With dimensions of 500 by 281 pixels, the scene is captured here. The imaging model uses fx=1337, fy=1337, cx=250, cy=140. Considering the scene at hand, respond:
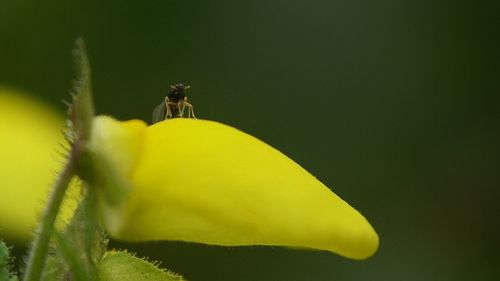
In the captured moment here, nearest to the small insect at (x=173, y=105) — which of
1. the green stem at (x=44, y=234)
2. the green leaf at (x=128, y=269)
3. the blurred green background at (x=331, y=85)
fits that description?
the green leaf at (x=128, y=269)

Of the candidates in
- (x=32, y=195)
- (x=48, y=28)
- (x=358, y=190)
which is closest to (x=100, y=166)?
(x=32, y=195)

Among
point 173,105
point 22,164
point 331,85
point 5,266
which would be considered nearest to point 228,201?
point 5,266

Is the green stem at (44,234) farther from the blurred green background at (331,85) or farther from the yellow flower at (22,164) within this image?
the blurred green background at (331,85)

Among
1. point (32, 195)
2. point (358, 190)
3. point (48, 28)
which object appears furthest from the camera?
point (48, 28)

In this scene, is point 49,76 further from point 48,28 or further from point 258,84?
point 258,84

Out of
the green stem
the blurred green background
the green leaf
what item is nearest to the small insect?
the green leaf

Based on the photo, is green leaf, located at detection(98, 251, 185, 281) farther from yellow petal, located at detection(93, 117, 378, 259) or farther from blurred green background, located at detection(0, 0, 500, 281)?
blurred green background, located at detection(0, 0, 500, 281)
